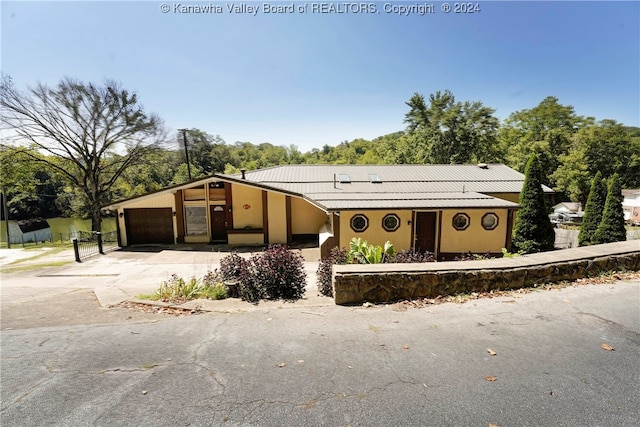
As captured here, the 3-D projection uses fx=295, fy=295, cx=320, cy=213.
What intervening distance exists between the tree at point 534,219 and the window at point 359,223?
22.3 feet

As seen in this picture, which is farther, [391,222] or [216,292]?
[391,222]

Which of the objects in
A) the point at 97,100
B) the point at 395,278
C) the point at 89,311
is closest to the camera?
the point at 395,278

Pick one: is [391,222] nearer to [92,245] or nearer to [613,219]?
[613,219]

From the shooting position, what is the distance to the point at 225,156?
68750 mm

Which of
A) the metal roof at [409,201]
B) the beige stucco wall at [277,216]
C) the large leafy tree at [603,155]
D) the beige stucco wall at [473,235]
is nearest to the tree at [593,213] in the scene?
the metal roof at [409,201]

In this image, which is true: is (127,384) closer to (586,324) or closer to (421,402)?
(421,402)

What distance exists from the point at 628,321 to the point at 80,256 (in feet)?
59.4

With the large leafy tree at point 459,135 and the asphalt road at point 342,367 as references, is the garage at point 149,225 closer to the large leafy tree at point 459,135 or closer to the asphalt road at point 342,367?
the asphalt road at point 342,367

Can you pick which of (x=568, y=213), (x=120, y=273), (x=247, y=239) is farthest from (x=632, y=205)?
(x=120, y=273)

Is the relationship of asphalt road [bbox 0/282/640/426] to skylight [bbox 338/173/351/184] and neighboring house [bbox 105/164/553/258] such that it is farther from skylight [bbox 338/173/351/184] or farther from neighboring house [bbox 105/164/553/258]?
skylight [bbox 338/173/351/184]

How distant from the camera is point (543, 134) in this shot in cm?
4050

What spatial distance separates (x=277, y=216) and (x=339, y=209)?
17.6ft

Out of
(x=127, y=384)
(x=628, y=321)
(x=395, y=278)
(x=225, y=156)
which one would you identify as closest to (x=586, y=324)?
(x=628, y=321)

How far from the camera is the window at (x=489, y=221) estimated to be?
39.8 ft
